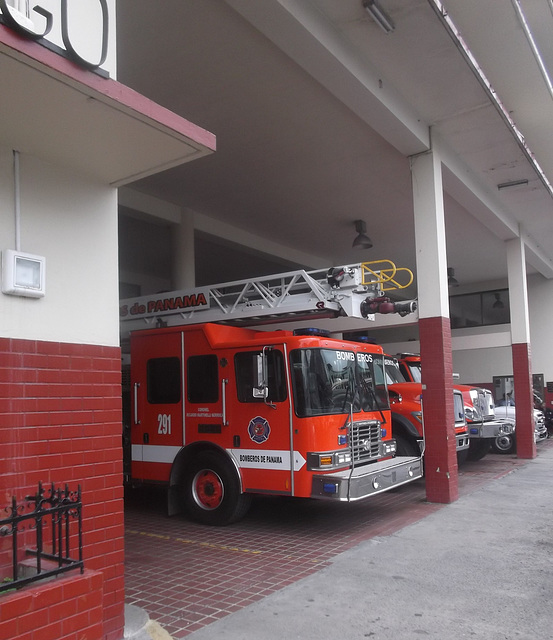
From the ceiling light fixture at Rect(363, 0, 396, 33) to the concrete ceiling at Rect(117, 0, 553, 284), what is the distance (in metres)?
0.10

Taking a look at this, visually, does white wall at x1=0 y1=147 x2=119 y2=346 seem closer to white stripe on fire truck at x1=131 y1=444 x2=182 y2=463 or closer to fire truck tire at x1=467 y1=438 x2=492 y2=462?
white stripe on fire truck at x1=131 y1=444 x2=182 y2=463

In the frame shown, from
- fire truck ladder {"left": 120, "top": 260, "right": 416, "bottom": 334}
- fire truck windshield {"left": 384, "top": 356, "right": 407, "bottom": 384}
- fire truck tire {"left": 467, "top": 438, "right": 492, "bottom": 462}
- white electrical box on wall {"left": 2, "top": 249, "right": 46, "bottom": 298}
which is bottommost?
fire truck tire {"left": 467, "top": 438, "right": 492, "bottom": 462}

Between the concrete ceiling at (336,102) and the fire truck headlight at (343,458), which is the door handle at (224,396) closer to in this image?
the fire truck headlight at (343,458)

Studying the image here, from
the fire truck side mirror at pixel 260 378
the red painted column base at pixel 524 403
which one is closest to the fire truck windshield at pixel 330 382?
the fire truck side mirror at pixel 260 378

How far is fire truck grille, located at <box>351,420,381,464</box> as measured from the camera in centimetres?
786

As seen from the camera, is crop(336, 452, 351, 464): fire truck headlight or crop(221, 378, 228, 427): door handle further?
crop(221, 378, 228, 427): door handle

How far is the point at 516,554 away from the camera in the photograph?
642 cm

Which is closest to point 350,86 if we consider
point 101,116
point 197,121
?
point 197,121

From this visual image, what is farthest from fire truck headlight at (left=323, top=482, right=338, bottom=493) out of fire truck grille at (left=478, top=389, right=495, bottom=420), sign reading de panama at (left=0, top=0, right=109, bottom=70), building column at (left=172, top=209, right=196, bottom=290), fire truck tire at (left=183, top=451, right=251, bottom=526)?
fire truck grille at (left=478, top=389, right=495, bottom=420)

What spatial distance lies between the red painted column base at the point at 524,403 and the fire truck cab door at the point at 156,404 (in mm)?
9780

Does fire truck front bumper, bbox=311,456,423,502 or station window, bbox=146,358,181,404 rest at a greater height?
station window, bbox=146,358,181,404

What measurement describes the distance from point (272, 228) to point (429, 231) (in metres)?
5.71

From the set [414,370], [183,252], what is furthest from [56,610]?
[414,370]

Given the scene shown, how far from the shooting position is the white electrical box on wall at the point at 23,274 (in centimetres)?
378
